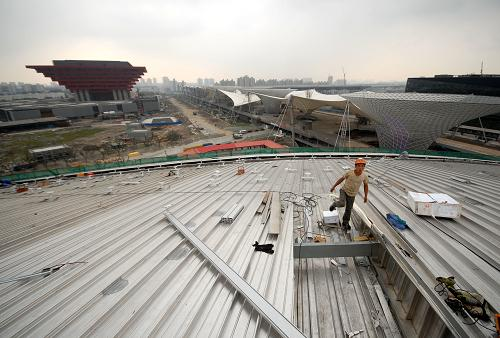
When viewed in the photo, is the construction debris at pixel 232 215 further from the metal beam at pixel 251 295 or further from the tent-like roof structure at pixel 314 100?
the tent-like roof structure at pixel 314 100

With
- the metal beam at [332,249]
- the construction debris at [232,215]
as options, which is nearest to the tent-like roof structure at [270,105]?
the construction debris at [232,215]

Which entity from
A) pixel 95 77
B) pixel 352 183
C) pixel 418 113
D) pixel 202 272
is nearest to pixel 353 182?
pixel 352 183

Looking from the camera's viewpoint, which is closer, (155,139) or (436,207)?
(436,207)

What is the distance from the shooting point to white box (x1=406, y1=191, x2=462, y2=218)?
6.23 m

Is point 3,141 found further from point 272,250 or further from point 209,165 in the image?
point 272,250

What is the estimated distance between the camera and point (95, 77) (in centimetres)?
10769

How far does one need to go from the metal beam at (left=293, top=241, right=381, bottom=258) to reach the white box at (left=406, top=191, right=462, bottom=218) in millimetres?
2138

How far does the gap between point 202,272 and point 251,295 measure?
1401mm

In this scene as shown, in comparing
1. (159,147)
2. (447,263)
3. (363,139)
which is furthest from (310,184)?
(159,147)

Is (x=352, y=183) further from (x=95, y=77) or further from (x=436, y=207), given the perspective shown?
(x=95, y=77)

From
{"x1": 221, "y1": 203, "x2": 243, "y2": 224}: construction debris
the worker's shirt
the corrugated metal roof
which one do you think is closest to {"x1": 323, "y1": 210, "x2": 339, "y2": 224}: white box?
the corrugated metal roof

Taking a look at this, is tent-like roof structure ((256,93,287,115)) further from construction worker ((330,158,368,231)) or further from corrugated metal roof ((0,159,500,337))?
construction worker ((330,158,368,231))

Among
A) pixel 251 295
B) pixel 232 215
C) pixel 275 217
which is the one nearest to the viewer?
pixel 251 295

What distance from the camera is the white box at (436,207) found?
245 inches
